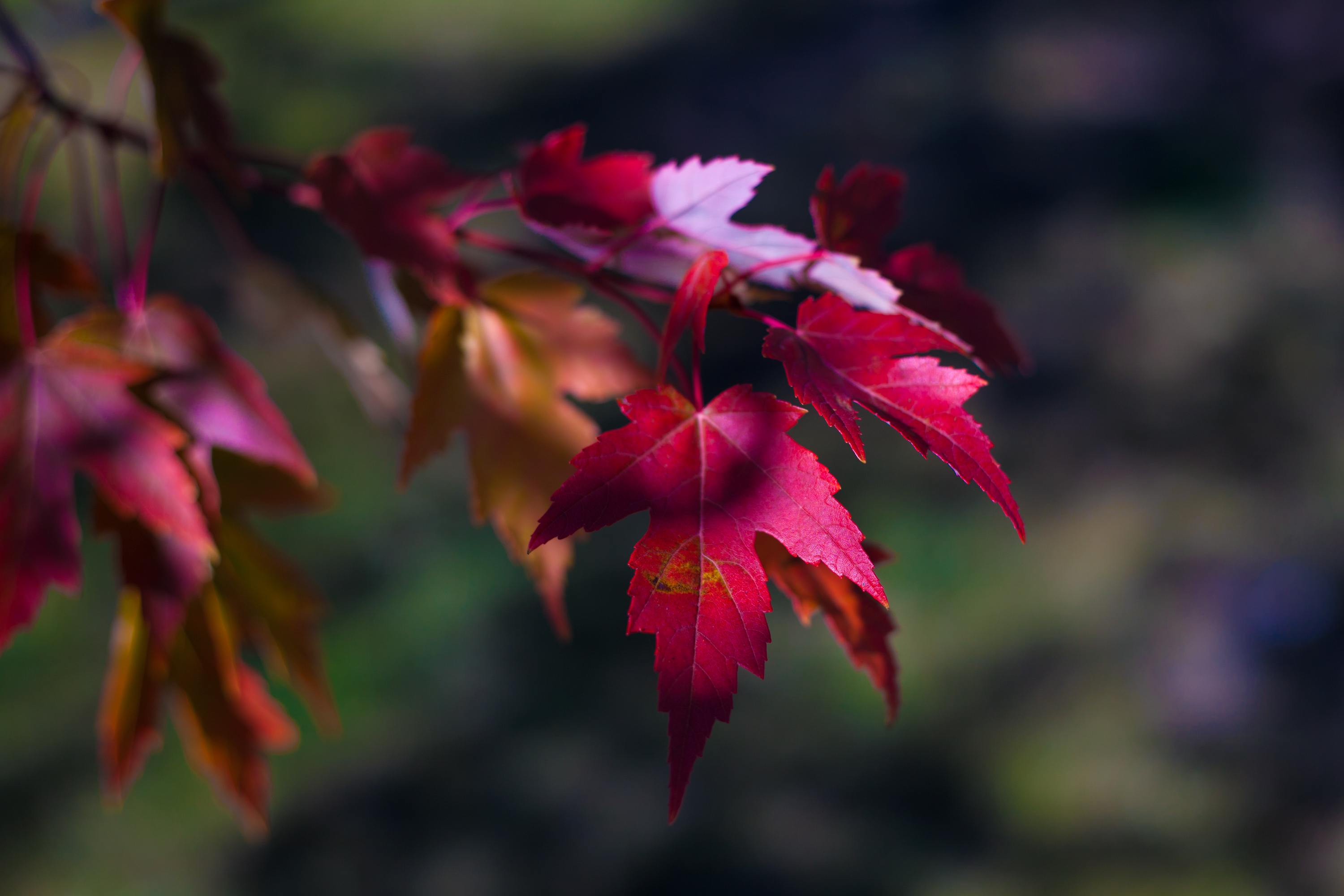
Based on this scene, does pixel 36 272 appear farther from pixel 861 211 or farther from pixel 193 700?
pixel 861 211

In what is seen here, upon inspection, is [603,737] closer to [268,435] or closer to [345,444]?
[345,444]

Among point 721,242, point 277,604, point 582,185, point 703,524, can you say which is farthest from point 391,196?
point 277,604

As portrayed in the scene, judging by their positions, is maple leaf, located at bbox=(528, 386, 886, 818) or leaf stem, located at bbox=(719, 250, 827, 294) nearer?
maple leaf, located at bbox=(528, 386, 886, 818)

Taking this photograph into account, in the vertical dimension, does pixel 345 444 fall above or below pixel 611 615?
above

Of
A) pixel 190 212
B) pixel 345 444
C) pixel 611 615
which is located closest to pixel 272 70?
pixel 190 212

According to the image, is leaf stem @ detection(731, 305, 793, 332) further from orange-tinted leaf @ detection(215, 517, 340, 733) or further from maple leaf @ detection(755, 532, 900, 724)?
orange-tinted leaf @ detection(215, 517, 340, 733)

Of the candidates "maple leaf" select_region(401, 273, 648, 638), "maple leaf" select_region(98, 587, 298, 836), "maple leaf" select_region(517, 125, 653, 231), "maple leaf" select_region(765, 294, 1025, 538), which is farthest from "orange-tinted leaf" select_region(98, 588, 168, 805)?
"maple leaf" select_region(765, 294, 1025, 538)

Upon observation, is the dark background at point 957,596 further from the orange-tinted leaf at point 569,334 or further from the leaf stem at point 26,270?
the orange-tinted leaf at point 569,334
